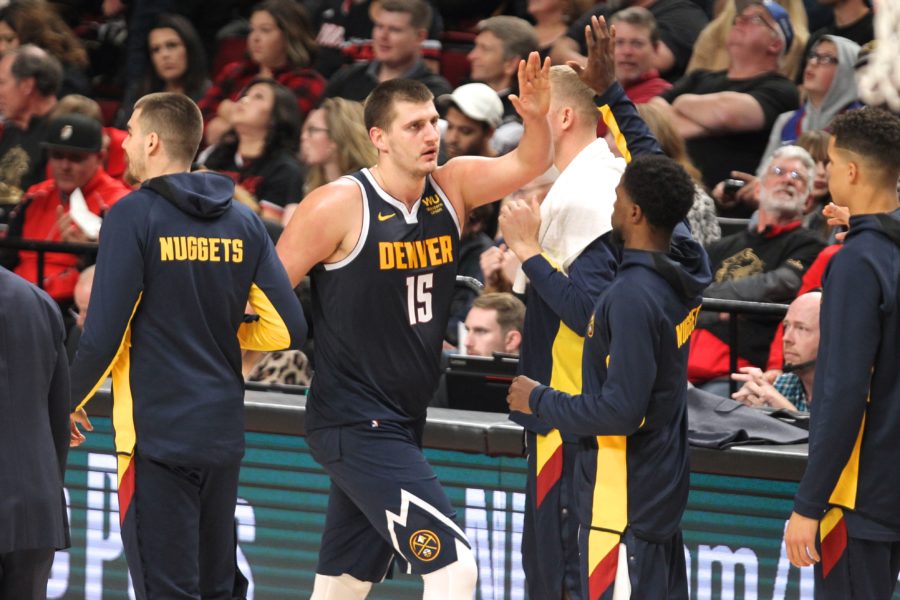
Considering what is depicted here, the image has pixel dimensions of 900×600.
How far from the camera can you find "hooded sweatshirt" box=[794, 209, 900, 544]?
414 centimetres

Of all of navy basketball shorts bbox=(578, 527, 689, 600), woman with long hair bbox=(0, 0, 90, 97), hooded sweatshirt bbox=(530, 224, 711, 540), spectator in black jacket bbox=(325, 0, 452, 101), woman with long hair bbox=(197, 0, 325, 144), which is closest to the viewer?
hooded sweatshirt bbox=(530, 224, 711, 540)

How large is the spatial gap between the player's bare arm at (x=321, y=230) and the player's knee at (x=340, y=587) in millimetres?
1066

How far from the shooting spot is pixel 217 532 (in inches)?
199

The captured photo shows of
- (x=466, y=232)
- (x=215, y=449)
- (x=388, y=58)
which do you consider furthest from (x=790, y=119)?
(x=215, y=449)

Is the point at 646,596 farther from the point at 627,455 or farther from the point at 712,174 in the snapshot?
the point at 712,174

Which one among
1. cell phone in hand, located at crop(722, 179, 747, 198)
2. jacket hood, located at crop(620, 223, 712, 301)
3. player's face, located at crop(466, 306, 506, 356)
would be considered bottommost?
player's face, located at crop(466, 306, 506, 356)

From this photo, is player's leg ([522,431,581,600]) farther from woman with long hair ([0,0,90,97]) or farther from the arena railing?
woman with long hair ([0,0,90,97])

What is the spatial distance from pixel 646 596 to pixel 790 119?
4362mm

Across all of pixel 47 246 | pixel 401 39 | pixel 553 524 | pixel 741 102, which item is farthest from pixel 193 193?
pixel 401 39

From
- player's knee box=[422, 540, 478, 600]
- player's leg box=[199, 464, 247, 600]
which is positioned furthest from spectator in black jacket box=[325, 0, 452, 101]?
player's knee box=[422, 540, 478, 600]

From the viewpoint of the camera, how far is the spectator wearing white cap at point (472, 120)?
848 cm

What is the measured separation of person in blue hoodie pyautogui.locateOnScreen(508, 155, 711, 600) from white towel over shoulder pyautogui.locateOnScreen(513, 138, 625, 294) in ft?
1.58

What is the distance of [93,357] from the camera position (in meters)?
4.76

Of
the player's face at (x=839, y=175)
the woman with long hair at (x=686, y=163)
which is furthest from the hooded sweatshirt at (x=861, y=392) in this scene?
the woman with long hair at (x=686, y=163)
